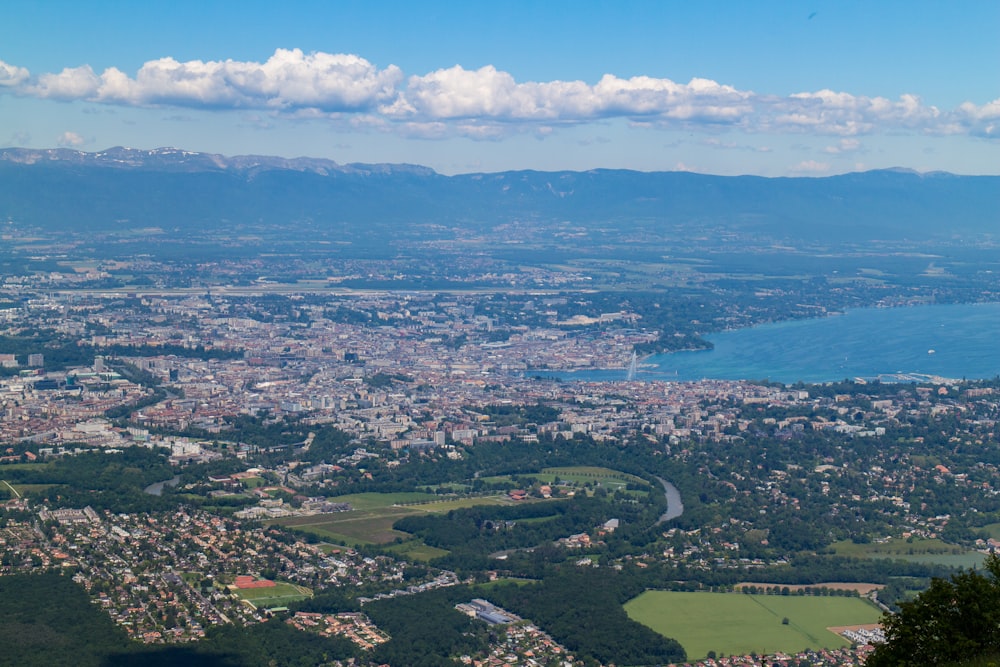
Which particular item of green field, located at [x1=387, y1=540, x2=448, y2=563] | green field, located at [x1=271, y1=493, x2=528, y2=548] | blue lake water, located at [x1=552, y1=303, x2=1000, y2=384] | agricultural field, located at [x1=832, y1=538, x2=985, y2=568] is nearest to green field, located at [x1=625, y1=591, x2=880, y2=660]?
agricultural field, located at [x1=832, y1=538, x2=985, y2=568]

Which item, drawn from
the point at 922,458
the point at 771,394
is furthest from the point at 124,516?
the point at 771,394

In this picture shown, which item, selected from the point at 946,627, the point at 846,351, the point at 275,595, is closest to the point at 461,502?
the point at 275,595

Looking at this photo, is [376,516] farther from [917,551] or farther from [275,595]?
[917,551]

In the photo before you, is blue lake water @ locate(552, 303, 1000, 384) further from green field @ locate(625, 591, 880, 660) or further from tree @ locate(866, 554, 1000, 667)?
tree @ locate(866, 554, 1000, 667)

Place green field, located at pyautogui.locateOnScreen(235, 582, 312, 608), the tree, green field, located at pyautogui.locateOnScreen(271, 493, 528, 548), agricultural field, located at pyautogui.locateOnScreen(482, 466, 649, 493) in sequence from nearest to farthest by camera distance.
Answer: the tree
green field, located at pyautogui.locateOnScreen(235, 582, 312, 608)
green field, located at pyautogui.locateOnScreen(271, 493, 528, 548)
agricultural field, located at pyautogui.locateOnScreen(482, 466, 649, 493)

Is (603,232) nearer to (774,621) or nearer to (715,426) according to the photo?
(715,426)

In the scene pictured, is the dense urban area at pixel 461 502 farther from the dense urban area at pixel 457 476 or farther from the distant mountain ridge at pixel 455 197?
the distant mountain ridge at pixel 455 197

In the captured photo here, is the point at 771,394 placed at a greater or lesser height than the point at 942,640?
lesser

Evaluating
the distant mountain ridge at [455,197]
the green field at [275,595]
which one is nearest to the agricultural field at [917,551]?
the green field at [275,595]
